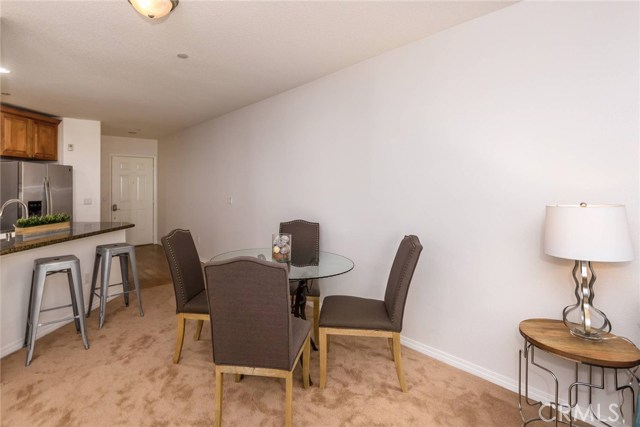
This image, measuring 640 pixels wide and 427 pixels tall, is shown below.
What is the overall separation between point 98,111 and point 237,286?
4.40 meters

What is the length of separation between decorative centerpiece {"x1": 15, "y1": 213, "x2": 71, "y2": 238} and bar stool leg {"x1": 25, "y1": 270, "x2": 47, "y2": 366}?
1.66ft

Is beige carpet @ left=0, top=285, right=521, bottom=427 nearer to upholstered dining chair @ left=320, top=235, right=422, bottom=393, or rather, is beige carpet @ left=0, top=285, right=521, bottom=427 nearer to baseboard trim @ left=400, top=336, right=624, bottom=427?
baseboard trim @ left=400, top=336, right=624, bottom=427

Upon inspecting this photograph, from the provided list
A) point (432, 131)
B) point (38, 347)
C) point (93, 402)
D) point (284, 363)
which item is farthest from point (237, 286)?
point (38, 347)

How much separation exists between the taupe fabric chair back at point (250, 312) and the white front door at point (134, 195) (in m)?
5.95

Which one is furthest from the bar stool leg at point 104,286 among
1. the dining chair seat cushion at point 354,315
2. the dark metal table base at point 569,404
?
the dark metal table base at point 569,404

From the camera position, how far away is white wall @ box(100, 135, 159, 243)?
6245mm

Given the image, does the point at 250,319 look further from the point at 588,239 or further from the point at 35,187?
the point at 35,187

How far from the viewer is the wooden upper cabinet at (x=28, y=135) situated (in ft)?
13.2

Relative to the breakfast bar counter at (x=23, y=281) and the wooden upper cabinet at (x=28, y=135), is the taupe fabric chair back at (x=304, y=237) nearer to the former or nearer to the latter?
the breakfast bar counter at (x=23, y=281)

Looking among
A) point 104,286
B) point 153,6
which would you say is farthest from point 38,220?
point 153,6

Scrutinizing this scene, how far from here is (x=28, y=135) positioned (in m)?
4.28

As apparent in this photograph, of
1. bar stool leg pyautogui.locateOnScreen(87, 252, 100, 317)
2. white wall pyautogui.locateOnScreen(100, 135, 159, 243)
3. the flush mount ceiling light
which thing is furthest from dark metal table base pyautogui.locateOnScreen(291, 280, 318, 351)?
white wall pyautogui.locateOnScreen(100, 135, 159, 243)

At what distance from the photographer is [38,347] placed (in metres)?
2.50

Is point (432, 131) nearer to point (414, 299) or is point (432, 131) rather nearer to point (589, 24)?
point (589, 24)
